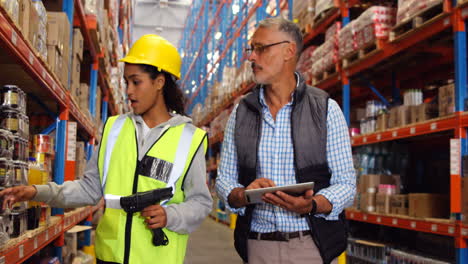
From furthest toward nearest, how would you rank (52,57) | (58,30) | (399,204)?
(399,204) < (58,30) < (52,57)

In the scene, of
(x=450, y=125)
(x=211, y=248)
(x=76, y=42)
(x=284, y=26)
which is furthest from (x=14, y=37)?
(x=211, y=248)

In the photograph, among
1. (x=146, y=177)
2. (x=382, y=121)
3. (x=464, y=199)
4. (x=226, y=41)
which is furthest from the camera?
(x=226, y=41)

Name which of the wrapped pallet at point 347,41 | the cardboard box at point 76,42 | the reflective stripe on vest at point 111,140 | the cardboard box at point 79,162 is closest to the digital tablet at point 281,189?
the reflective stripe on vest at point 111,140

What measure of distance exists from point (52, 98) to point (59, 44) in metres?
0.55

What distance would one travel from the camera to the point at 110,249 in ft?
6.02

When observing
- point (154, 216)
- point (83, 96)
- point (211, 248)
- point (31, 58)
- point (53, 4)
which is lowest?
point (211, 248)

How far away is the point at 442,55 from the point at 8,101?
15.2 feet

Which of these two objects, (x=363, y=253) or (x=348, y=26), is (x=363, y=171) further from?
(x=348, y=26)

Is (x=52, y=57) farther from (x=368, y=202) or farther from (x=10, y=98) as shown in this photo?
(x=368, y=202)

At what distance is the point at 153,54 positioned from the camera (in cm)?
212

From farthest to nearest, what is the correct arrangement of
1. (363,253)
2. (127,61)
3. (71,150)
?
(363,253) < (71,150) < (127,61)

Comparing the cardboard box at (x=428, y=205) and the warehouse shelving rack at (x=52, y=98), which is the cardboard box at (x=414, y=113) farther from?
the warehouse shelving rack at (x=52, y=98)

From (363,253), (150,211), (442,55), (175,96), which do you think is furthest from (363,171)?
(150,211)

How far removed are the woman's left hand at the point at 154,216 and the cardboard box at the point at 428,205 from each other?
310 centimetres
